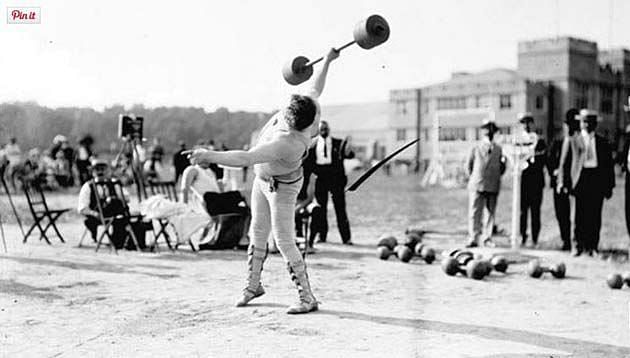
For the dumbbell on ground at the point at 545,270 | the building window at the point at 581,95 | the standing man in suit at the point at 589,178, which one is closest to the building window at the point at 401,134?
the building window at the point at 581,95

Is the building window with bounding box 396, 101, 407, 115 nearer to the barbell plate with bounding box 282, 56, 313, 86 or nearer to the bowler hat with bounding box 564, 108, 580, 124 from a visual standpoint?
the bowler hat with bounding box 564, 108, 580, 124

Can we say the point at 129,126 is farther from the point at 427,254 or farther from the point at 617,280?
the point at 617,280

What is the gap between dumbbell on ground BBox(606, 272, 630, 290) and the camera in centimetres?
811

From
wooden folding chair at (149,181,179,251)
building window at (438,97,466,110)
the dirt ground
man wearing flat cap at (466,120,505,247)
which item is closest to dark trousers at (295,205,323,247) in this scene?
the dirt ground

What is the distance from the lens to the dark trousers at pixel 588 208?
10.8 meters

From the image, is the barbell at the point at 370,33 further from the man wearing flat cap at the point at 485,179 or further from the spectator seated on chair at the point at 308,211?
the man wearing flat cap at the point at 485,179

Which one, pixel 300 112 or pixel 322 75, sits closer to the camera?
pixel 300 112

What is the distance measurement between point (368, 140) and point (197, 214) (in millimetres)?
60910

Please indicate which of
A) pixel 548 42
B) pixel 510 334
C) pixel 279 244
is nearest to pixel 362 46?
pixel 279 244

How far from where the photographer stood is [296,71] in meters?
7.11

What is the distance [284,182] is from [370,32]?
1.59 meters

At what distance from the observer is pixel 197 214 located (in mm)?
10531

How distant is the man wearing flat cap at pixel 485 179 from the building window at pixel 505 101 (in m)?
42.7

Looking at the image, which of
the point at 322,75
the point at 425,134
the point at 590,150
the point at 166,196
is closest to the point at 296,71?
the point at 322,75
